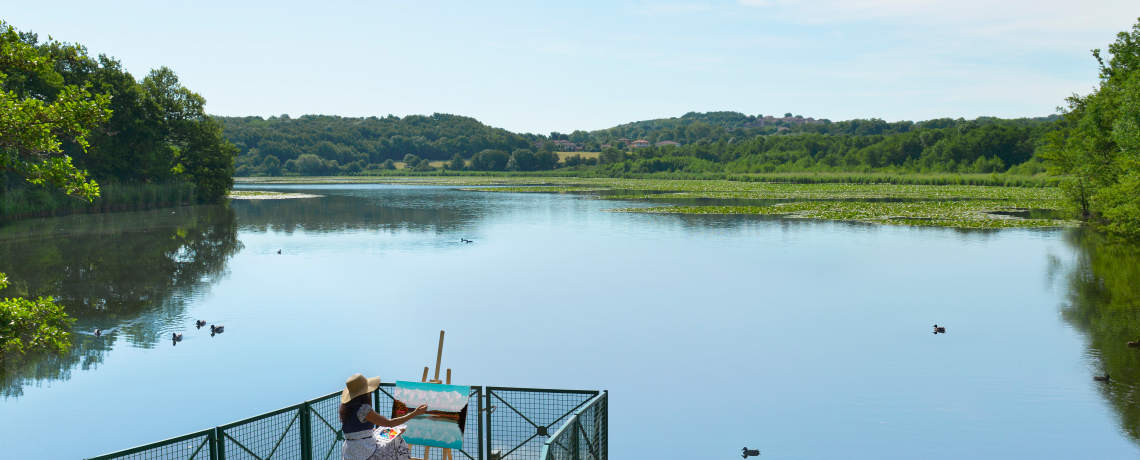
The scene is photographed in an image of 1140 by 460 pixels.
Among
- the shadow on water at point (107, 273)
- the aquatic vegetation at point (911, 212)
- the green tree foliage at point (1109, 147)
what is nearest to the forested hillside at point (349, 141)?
the shadow on water at point (107, 273)

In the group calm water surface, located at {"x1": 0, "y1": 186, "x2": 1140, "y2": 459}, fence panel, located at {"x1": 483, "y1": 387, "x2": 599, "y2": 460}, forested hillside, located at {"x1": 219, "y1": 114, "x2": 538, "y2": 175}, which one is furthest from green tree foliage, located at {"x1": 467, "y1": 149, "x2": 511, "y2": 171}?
fence panel, located at {"x1": 483, "y1": 387, "x2": 599, "y2": 460}

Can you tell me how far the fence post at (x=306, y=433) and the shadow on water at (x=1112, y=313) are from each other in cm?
864

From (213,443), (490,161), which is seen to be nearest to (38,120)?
(213,443)

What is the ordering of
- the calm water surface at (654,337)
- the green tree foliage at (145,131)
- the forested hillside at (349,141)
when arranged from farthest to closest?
the forested hillside at (349,141) → the green tree foliage at (145,131) → the calm water surface at (654,337)

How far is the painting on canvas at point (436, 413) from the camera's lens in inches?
243

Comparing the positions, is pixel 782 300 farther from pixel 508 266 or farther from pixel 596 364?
pixel 508 266

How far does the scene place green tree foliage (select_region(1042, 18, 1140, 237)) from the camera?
86.1 feet

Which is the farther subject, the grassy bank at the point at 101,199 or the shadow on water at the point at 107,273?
the grassy bank at the point at 101,199

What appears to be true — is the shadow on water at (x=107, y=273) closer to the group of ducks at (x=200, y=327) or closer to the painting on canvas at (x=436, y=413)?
the group of ducks at (x=200, y=327)

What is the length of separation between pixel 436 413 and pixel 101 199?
44.6 meters

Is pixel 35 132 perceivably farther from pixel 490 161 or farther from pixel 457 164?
pixel 457 164

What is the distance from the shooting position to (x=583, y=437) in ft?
19.4

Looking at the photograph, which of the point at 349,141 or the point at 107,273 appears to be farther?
the point at 349,141

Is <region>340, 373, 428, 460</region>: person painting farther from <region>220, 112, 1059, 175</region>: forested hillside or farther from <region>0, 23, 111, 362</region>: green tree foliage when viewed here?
<region>220, 112, 1059, 175</region>: forested hillside
